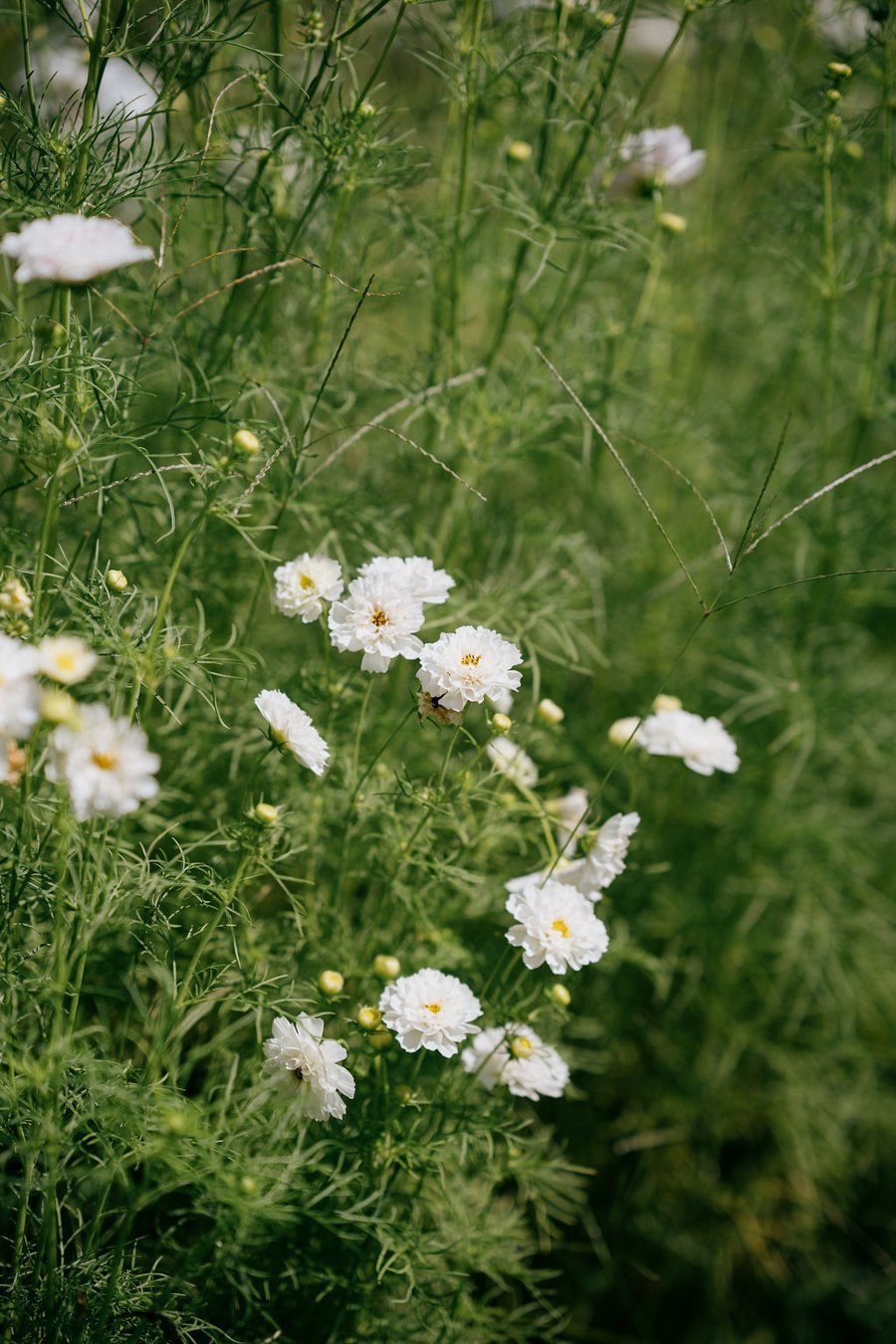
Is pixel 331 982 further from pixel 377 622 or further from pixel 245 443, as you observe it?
pixel 245 443

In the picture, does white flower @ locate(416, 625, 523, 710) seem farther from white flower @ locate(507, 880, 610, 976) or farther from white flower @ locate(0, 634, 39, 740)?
white flower @ locate(0, 634, 39, 740)

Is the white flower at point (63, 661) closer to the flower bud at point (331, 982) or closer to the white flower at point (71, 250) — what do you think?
the white flower at point (71, 250)

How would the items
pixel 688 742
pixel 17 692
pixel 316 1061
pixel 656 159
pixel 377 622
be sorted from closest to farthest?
pixel 17 692, pixel 316 1061, pixel 377 622, pixel 688 742, pixel 656 159

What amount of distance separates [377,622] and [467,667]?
0.36 ft

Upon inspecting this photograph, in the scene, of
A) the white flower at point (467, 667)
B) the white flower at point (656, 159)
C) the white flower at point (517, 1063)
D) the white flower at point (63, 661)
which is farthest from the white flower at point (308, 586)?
the white flower at point (656, 159)

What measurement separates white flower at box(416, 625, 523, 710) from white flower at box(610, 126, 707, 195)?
774mm

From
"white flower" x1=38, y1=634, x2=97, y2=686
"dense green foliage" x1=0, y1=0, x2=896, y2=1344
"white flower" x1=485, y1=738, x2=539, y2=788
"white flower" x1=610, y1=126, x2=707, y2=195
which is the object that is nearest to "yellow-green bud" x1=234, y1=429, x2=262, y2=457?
"dense green foliage" x1=0, y1=0, x2=896, y2=1344

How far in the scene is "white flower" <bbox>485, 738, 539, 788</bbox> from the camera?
41.0 inches

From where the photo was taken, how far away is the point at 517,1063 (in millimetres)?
1010

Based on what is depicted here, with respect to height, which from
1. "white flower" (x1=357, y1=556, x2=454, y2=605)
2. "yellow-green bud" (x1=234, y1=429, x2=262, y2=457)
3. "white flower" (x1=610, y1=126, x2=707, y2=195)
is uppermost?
"white flower" (x1=610, y1=126, x2=707, y2=195)

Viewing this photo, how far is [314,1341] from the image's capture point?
1.06 metres

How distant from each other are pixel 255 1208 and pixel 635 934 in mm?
1039

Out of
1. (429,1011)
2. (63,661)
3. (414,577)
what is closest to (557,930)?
(429,1011)

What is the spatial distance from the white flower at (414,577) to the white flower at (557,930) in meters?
0.31
